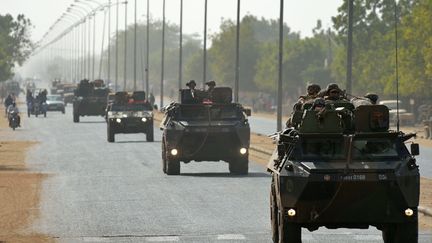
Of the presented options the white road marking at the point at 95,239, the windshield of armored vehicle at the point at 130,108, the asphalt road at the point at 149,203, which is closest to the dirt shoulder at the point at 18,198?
the asphalt road at the point at 149,203

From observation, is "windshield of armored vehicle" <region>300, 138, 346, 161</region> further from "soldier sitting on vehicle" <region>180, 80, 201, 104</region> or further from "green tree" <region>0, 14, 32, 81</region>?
"green tree" <region>0, 14, 32, 81</region>

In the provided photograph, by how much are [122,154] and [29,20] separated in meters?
146

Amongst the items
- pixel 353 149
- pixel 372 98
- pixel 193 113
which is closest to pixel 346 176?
pixel 353 149

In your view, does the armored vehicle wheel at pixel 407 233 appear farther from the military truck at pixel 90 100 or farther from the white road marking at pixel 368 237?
the military truck at pixel 90 100

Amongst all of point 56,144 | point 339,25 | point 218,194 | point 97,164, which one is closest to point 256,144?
point 56,144

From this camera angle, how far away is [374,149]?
18047 mm

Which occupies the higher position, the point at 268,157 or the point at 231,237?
the point at 231,237

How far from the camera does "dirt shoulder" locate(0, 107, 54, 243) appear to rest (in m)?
20.9

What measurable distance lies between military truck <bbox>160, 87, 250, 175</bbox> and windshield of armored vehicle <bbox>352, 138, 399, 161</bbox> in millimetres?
16734

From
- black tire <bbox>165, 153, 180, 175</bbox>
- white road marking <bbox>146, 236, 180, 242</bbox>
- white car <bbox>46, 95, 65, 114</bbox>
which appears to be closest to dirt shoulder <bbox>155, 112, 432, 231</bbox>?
white road marking <bbox>146, 236, 180, 242</bbox>

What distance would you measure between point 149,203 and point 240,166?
935 centimetres

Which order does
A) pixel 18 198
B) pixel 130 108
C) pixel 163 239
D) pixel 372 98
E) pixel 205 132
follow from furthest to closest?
pixel 130 108, pixel 205 132, pixel 18 198, pixel 163 239, pixel 372 98

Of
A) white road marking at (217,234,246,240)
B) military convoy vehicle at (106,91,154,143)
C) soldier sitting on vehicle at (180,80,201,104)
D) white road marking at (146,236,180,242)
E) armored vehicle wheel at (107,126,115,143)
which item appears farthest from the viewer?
armored vehicle wheel at (107,126,115,143)

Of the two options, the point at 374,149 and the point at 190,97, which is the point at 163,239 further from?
the point at 190,97
